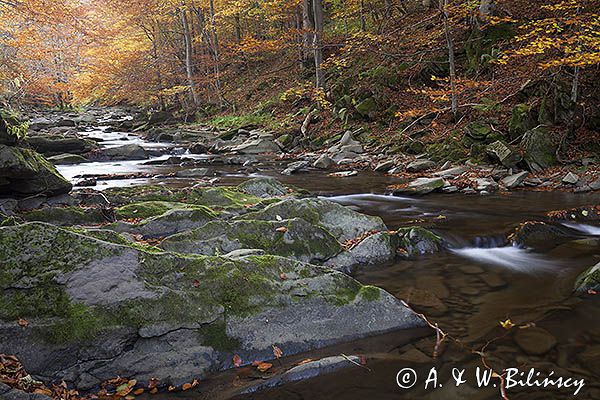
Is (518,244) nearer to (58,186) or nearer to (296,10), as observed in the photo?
(58,186)

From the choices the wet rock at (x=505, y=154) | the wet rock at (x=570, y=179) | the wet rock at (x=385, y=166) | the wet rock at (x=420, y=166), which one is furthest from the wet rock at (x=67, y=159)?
the wet rock at (x=570, y=179)

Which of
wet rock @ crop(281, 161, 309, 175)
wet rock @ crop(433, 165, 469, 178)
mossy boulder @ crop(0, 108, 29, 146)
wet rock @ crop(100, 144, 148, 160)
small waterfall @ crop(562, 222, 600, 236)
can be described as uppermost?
mossy boulder @ crop(0, 108, 29, 146)

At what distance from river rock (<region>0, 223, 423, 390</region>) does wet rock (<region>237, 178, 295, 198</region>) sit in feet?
16.9

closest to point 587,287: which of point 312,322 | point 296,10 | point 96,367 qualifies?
point 312,322

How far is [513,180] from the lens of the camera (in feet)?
32.4

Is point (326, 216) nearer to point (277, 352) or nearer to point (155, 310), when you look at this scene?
point (277, 352)

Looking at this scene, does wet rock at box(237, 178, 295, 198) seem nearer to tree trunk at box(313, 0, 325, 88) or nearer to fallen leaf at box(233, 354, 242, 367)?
fallen leaf at box(233, 354, 242, 367)

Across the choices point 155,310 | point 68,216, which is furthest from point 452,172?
point 155,310

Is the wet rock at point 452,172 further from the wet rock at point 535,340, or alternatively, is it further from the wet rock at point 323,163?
the wet rock at point 535,340

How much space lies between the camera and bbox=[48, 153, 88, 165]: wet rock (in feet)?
52.4

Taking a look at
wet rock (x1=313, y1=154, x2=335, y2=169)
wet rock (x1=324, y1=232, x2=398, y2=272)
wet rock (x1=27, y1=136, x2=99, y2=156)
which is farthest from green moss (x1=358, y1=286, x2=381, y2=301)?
wet rock (x1=27, y1=136, x2=99, y2=156)

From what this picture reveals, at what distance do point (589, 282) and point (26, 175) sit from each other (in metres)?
8.30

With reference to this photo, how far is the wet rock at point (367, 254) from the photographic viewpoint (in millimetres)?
5516

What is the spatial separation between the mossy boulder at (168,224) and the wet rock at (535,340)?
440 cm
